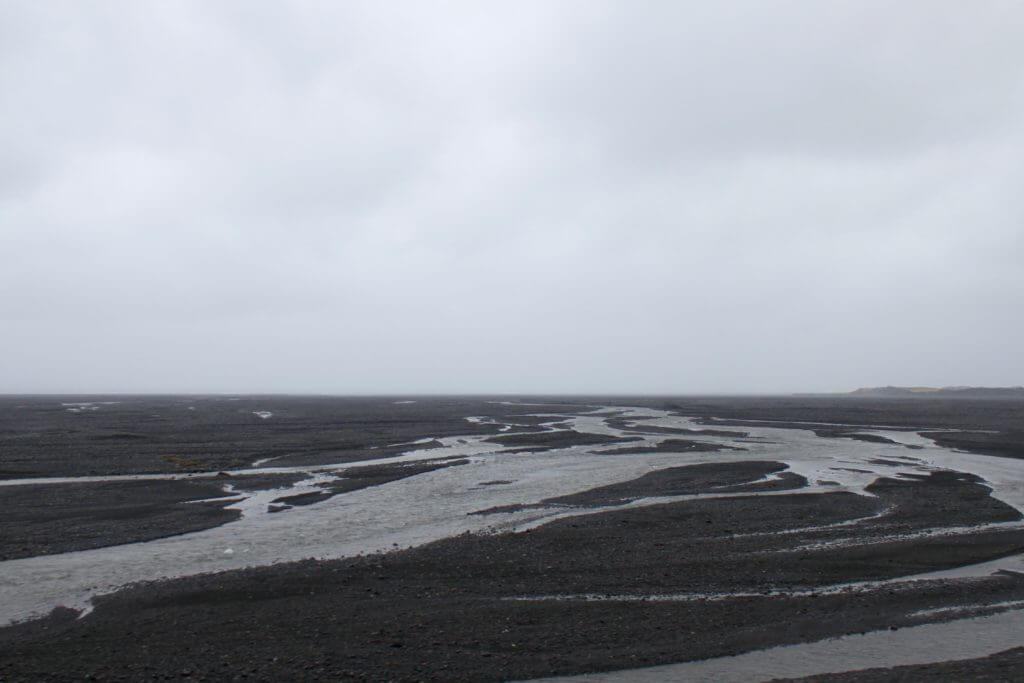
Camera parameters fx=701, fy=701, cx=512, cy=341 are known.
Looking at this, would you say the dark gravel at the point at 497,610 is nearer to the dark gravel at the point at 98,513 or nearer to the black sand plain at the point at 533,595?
the black sand plain at the point at 533,595

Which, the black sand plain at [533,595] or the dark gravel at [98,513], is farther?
the dark gravel at [98,513]

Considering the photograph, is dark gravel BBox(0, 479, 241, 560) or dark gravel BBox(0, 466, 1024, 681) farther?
dark gravel BBox(0, 479, 241, 560)

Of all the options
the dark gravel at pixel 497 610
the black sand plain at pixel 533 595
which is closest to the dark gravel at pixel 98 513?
the black sand plain at pixel 533 595

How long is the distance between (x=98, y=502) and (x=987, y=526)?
29.7 m

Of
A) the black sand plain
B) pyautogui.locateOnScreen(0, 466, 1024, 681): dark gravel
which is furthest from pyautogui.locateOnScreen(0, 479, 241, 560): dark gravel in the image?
pyautogui.locateOnScreen(0, 466, 1024, 681): dark gravel

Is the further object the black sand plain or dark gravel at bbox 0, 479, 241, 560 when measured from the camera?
dark gravel at bbox 0, 479, 241, 560

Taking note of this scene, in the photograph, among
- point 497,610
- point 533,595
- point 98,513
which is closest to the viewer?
point 497,610

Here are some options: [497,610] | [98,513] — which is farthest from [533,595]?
[98,513]

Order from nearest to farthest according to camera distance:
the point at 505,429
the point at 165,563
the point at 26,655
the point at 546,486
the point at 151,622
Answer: the point at 26,655 < the point at 151,622 < the point at 165,563 < the point at 546,486 < the point at 505,429

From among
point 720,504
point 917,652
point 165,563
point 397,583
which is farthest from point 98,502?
point 917,652

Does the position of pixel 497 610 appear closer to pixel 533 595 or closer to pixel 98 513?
pixel 533 595

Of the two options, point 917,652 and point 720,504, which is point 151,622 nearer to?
point 917,652

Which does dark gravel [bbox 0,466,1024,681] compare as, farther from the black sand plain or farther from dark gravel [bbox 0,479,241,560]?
dark gravel [bbox 0,479,241,560]

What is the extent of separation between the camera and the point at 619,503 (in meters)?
25.7
